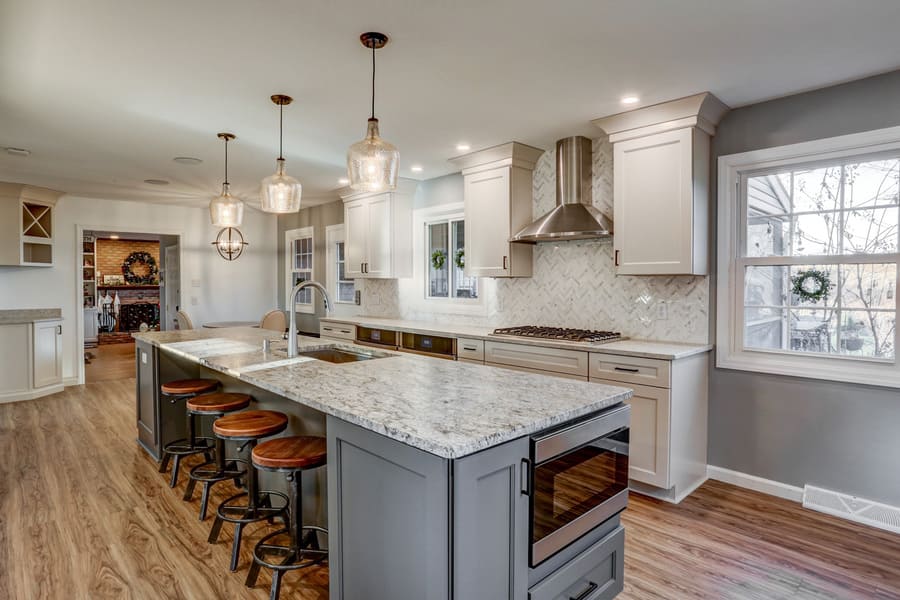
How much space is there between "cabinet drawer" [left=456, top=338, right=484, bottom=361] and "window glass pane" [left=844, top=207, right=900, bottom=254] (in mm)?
2442

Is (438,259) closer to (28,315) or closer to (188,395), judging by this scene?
(188,395)

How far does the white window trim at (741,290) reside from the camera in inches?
108

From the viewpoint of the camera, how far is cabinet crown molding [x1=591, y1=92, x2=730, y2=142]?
118 inches

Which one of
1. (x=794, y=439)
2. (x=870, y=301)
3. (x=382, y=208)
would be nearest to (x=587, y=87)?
(x=870, y=301)

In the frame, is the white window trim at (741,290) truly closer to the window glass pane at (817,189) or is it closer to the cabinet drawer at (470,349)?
the window glass pane at (817,189)

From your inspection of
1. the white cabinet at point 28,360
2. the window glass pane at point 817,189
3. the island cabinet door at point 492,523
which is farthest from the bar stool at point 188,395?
the window glass pane at point 817,189

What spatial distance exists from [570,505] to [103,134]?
4.27m

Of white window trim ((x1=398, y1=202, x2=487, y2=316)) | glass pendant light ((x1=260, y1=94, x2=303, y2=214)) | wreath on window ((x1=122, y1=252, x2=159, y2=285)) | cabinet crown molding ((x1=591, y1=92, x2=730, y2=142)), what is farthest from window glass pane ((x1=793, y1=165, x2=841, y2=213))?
wreath on window ((x1=122, y1=252, x2=159, y2=285))

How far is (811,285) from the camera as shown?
3.02m

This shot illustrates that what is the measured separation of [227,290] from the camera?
7.55 metres

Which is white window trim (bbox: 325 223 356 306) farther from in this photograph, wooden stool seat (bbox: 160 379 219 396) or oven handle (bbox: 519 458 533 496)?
oven handle (bbox: 519 458 533 496)

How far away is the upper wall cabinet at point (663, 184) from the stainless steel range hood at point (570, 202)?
27 centimetres

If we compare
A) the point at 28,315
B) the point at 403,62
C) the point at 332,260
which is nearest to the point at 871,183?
the point at 403,62

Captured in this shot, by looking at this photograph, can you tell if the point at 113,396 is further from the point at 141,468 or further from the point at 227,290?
the point at 141,468
